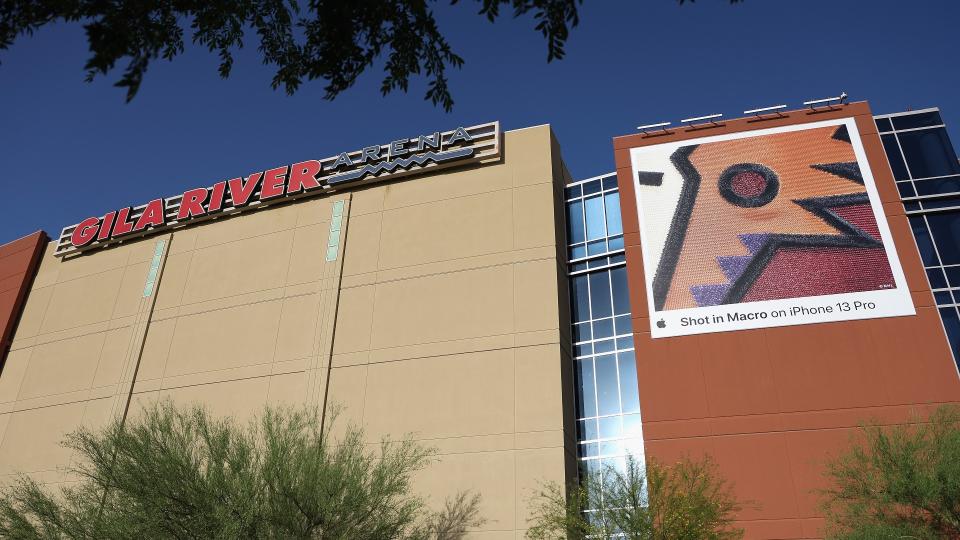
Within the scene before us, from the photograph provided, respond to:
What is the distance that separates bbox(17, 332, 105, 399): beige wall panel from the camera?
116 feet

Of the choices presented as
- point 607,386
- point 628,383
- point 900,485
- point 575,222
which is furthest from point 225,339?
point 900,485

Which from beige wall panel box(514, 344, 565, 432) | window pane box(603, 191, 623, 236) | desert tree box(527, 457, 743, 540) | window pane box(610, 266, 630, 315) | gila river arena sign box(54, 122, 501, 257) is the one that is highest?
gila river arena sign box(54, 122, 501, 257)

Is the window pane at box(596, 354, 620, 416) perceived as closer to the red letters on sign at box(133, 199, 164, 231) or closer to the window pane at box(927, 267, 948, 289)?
the window pane at box(927, 267, 948, 289)

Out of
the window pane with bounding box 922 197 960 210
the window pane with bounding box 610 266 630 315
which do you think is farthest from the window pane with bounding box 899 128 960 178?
the window pane with bounding box 610 266 630 315

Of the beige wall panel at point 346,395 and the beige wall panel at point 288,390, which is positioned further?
the beige wall panel at point 288,390

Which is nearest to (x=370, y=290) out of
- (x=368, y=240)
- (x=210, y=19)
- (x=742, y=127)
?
(x=368, y=240)

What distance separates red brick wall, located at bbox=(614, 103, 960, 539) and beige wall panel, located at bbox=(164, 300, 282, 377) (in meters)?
16.5

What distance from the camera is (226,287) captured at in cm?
3397

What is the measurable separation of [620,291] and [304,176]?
1702 cm

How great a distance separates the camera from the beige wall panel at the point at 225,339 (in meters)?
31.1

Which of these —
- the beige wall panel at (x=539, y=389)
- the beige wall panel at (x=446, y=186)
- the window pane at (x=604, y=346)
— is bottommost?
the beige wall panel at (x=539, y=389)

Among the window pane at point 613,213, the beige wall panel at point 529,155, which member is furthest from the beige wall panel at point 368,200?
the window pane at point 613,213

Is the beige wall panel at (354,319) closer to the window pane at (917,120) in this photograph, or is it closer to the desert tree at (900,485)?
the desert tree at (900,485)

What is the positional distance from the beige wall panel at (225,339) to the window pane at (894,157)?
2626cm
